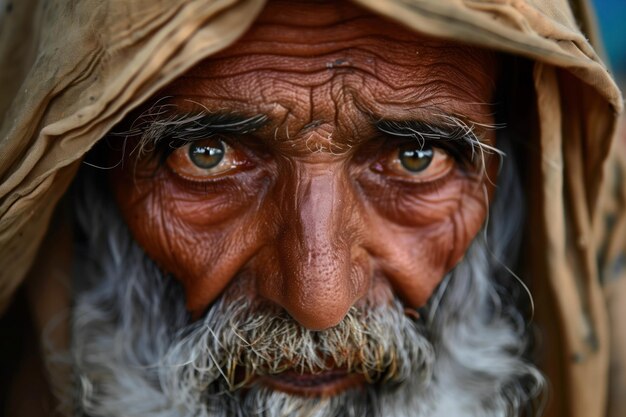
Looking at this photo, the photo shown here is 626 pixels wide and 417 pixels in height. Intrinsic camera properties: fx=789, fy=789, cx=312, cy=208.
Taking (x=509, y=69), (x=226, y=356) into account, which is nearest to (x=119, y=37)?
(x=226, y=356)

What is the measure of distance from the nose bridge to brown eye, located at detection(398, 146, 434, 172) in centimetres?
20

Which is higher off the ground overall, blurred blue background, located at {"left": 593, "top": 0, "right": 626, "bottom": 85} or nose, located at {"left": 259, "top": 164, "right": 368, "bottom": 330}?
nose, located at {"left": 259, "top": 164, "right": 368, "bottom": 330}

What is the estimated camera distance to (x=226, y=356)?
6.12 ft

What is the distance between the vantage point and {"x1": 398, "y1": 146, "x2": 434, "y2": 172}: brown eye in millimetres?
1852

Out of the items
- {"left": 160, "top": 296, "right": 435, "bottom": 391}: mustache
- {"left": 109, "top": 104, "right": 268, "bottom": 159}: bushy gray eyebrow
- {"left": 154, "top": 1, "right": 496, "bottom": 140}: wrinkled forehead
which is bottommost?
{"left": 160, "top": 296, "right": 435, "bottom": 391}: mustache

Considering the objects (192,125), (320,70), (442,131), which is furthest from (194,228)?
(442,131)

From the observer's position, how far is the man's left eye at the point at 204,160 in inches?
70.7

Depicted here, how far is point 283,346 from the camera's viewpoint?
5.85 ft

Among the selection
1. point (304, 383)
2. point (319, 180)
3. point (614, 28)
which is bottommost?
point (304, 383)

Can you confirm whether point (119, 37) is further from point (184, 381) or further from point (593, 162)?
point (593, 162)

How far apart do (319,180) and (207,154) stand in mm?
282

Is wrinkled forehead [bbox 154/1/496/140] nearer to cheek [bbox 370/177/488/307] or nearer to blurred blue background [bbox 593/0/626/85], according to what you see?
cheek [bbox 370/177/488/307]

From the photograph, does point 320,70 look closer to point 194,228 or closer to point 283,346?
point 194,228

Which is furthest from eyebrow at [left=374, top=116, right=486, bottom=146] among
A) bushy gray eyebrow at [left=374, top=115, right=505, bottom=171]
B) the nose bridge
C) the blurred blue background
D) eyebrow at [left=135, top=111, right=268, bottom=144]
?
the blurred blue background
